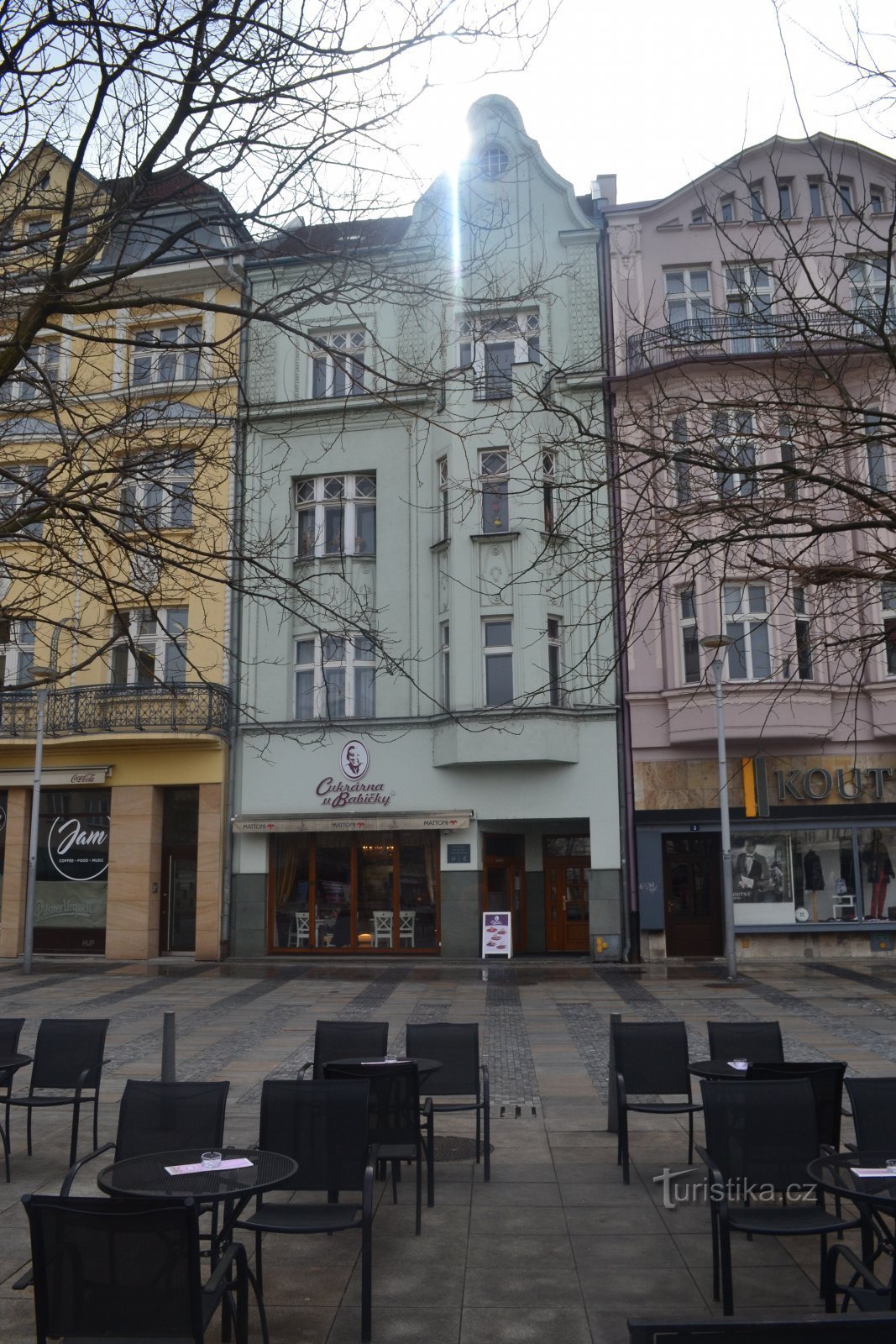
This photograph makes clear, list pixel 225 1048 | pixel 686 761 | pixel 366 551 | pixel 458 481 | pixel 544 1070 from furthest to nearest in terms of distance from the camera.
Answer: pixel 366 551 < pixel 686 761 < pixel 225 1048 < pixel 544 1070 < pixel 458 481

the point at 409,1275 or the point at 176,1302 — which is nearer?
the point at 176,1302

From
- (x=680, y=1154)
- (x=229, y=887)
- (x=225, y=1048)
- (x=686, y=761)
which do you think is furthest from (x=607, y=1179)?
(x=229, y=887)

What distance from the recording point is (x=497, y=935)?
24.0 meters

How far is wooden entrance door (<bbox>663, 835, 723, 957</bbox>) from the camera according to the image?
25.8 metres

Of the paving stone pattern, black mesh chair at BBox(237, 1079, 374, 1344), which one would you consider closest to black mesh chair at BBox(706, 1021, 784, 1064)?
the paving stone pattern

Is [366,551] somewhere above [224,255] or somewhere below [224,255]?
above

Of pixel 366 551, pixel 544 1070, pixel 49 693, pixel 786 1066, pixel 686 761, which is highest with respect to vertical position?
pixel 366 551

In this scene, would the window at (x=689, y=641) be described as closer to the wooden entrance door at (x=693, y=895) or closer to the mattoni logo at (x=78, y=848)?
the wooden entrance door at (x=693, y=895)

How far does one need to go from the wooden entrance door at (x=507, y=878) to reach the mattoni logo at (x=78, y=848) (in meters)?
9.07

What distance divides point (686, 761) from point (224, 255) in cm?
2006

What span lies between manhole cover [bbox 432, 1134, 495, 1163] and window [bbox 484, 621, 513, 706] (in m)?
17.0

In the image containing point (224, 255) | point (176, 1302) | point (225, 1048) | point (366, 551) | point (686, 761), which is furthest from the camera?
point (366, 551)

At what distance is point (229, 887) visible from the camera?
2694 cm

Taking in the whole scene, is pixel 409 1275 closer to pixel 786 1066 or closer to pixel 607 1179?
pixel 607 1179
